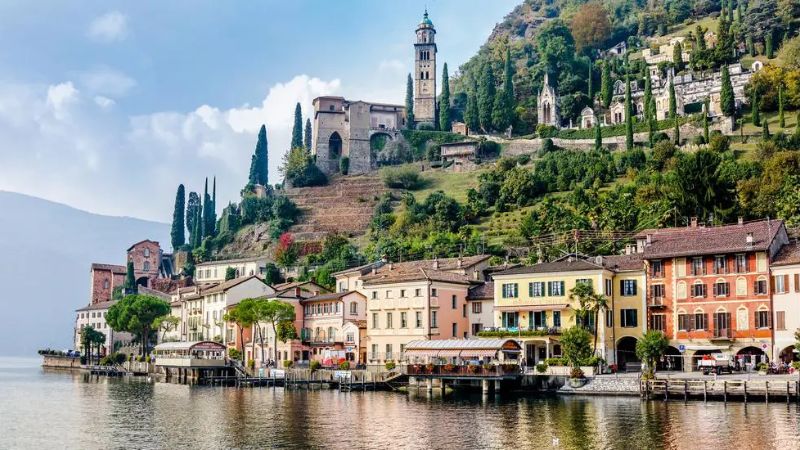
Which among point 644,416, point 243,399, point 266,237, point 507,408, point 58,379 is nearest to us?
point 644,416

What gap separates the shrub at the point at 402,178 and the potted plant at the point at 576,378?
9948 cm

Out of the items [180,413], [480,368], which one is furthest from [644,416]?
[180,413]

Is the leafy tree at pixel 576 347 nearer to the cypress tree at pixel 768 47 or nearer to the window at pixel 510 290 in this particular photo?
the window at pixel 510 290

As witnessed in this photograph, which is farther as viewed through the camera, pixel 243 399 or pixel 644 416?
pixel 243 399

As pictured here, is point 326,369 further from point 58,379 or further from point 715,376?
point 58,379

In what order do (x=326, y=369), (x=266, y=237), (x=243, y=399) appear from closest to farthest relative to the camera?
1. (x=243, y=399)
2. (x=326, y=369)
3. (x=266, y=237)

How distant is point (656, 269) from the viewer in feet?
251

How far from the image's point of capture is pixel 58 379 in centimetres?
11344

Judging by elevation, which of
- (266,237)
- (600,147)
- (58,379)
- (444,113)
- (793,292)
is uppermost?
(444,113)

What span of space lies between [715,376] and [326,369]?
3758 cm

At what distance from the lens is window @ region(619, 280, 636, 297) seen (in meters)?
77.6

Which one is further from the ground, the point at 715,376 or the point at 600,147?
the point at 600,147

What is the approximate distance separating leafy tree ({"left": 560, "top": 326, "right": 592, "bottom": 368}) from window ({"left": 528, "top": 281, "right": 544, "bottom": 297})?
8.40 metres

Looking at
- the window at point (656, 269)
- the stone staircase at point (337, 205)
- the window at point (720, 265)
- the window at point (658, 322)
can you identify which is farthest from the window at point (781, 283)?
the stone staircase at point (337, 205)
